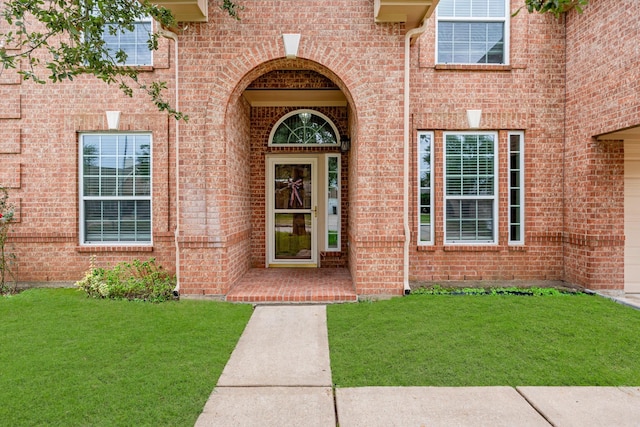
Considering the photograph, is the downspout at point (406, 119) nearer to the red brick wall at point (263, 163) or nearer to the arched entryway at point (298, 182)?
the arched entryway at point (298, 182)

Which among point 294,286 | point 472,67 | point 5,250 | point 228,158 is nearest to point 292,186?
point 228,158

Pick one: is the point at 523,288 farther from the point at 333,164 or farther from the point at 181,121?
the point at 181,121

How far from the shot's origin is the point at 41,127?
625cm

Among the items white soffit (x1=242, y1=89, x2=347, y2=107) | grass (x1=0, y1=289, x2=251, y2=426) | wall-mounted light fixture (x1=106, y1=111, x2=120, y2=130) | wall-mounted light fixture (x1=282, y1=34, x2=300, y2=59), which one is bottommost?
grass (x1=0, y1=289, x2=251, y2=426)

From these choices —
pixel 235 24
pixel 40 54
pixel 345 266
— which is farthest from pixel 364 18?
pixel 40 54

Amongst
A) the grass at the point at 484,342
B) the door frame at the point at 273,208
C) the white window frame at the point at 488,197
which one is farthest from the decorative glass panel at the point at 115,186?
the white window frame at the point at 488,197

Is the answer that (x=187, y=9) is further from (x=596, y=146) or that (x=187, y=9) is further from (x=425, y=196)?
(x=596, y=146)

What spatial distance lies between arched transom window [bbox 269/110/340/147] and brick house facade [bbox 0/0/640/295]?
0.22 meters

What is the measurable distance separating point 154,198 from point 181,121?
5.73ft

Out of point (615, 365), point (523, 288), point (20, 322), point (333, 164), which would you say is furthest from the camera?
point (333, 164)

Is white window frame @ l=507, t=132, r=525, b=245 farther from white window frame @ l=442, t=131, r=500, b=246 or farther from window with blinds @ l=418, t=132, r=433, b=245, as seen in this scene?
window with blinds @ l=418, t=132, r=433, b=245

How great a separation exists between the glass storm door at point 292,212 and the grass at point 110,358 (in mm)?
2499

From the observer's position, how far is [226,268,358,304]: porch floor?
211 inches

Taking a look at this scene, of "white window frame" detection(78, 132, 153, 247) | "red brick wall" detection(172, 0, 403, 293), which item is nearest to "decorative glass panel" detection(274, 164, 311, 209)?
"red brick wall" detection(172, 0, 403, 293)
